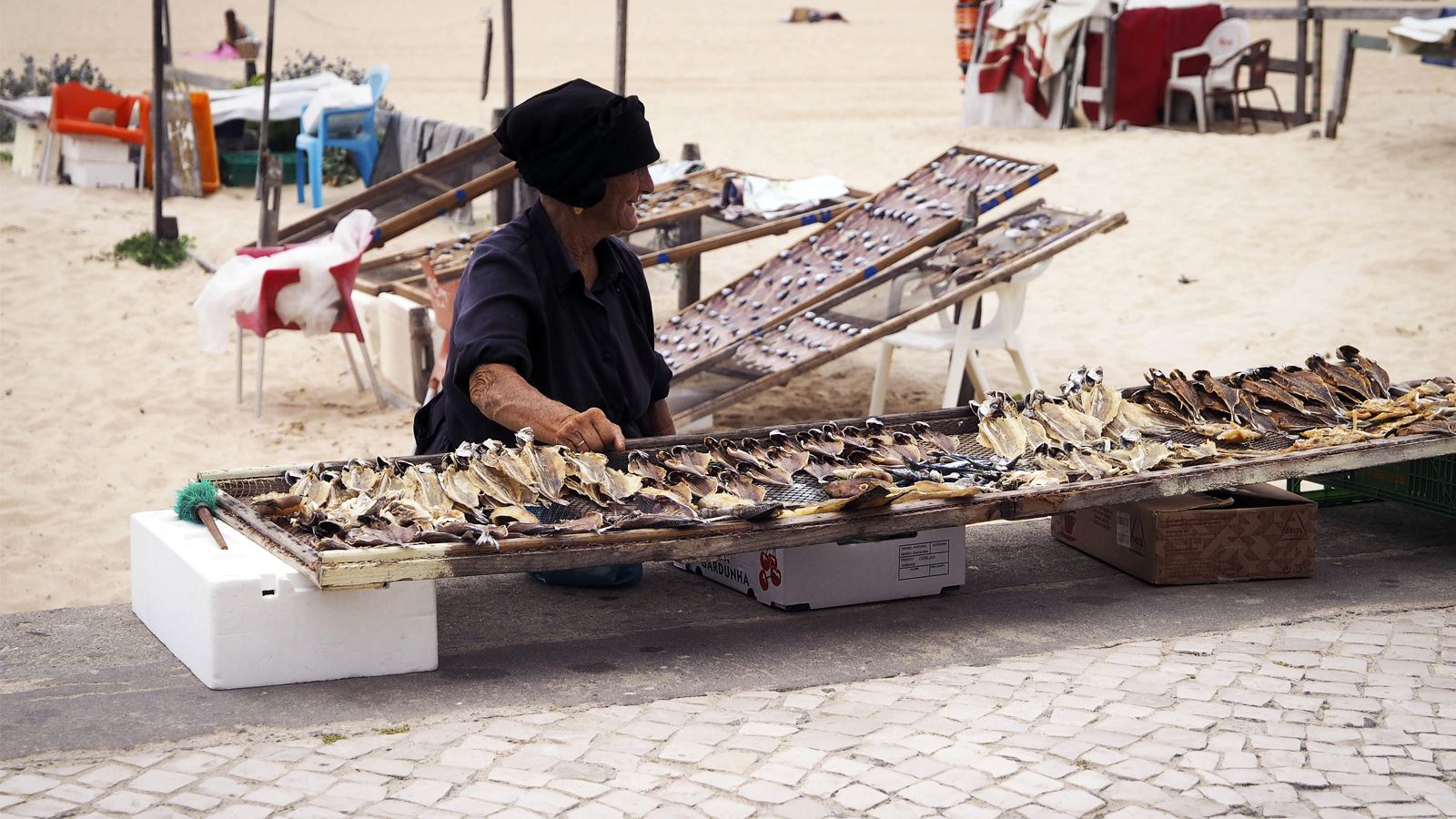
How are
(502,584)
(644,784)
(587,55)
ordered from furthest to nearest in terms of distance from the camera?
(587,55), (502,584), (644,784)

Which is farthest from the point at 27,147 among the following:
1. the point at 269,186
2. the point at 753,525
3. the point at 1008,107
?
the point at 753,525

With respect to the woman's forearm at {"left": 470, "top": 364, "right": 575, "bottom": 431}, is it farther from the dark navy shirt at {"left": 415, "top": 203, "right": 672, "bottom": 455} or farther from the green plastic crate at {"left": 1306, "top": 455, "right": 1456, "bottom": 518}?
the green plastic crate at {"left": 1306, "top": 455, "right": 1456, "bottom": 518}

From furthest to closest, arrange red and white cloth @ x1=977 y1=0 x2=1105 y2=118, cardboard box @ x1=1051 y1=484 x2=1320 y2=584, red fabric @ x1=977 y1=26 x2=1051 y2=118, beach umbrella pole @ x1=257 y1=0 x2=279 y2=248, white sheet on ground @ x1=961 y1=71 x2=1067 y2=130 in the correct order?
1. white sheet on ground @ x1=961 y1=71 x2=1067 y2=130
2. red fabric @ x1=977 y1=26 x2=1051 y2=118
3. red and white cloth @ x1=977 y1=0 x2=1105 y2=118
4. beach umbrella pole @ x1=257 y1=0 x2=279 y2=248
5. cardboard box @ x1=1051 y1=484 x2=1320 y2=584

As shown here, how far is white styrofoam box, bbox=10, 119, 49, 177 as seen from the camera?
43.9 feet

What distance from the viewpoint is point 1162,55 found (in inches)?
601

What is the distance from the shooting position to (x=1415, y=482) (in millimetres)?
4641

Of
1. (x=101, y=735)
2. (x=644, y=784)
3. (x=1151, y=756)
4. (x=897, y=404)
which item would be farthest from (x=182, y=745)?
(x=897, y=404)

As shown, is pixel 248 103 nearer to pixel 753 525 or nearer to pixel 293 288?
pixel 293 288

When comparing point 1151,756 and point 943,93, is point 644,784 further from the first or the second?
point 943,93

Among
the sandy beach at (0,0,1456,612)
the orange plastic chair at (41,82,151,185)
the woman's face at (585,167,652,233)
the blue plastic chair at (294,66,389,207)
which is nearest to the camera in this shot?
the woman's face at (585,167,652,233)

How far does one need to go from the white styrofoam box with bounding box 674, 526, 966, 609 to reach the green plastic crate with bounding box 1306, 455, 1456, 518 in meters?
1.36

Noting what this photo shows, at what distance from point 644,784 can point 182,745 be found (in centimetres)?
101

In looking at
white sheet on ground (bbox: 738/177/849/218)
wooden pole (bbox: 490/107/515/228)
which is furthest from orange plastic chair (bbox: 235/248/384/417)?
white sheet on ground (bbox: 738/177/849/218)

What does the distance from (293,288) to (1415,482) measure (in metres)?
5.56
